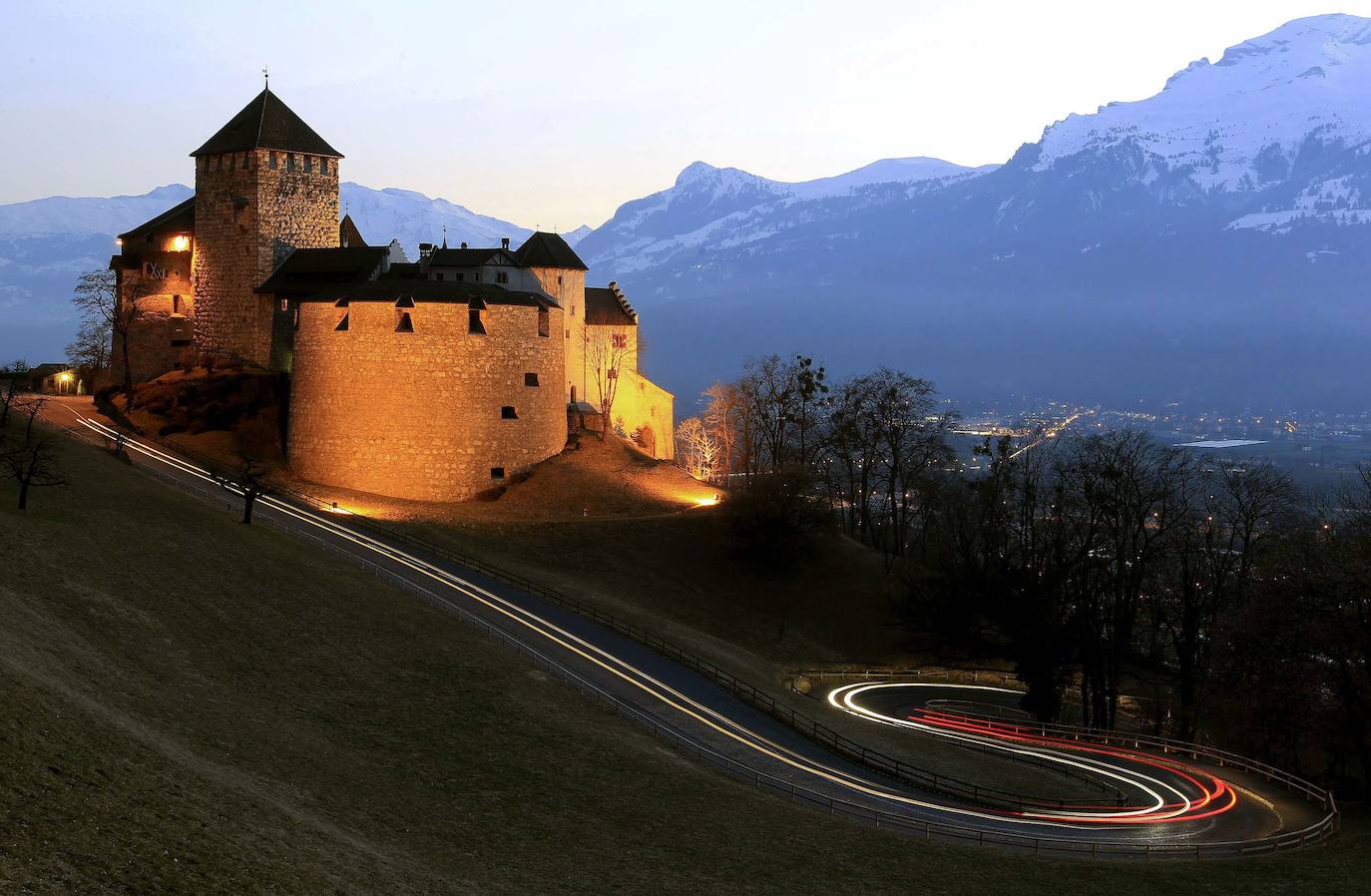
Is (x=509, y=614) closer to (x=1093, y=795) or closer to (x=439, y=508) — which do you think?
(x=439, y=508)

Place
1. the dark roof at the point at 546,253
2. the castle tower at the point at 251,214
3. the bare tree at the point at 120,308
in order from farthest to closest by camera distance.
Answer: the dark roof at the point at 546,253 → the bare tree at the point at 120,308 → the castle tower at the point at 251,214

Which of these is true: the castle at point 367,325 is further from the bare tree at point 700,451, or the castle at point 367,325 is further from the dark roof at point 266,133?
the bare tree at point 700,451

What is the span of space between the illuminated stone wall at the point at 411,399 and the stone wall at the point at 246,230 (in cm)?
902

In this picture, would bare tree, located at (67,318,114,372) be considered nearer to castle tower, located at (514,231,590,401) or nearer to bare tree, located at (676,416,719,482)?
castle tower, located at (514,231,590,401)

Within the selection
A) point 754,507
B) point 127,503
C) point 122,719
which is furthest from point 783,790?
point 754,507

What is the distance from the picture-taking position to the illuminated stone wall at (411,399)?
69625mm

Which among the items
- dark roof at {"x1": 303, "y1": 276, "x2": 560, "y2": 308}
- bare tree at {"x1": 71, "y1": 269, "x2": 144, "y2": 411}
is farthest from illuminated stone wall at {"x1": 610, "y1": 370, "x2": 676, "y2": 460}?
bare tree at {"x1": 71, "y1": 269, "x2": 144, "y2": 411}

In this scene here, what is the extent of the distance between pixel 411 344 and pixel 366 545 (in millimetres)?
16048

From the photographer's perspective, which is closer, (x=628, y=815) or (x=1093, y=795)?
(x=628, y=815)

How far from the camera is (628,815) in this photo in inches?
1195

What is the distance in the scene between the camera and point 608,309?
8781 centimetres

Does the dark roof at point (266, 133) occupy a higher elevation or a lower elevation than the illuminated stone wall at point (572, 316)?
higher

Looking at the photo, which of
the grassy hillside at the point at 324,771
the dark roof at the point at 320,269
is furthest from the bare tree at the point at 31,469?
the dark roof at the point at 320,269

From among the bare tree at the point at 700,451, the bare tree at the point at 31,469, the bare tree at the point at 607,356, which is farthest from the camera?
the bare tree at the point at 700,451
